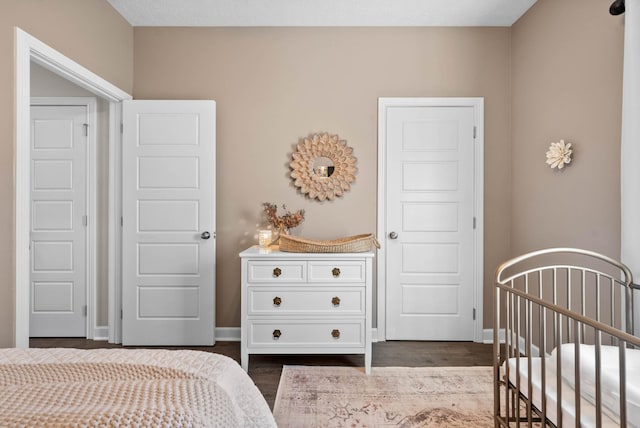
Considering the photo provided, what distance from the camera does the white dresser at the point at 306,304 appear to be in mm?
2529

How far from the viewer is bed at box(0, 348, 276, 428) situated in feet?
2.69

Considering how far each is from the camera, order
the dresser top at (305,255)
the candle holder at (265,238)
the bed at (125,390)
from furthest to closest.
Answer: the candle holder at (265,238) → the dresser top at (305,255) → the bed at (125,390)

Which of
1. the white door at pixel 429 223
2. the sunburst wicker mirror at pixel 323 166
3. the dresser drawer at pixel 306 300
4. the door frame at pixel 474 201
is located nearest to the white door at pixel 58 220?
the dresser drawer at pixel 306 300

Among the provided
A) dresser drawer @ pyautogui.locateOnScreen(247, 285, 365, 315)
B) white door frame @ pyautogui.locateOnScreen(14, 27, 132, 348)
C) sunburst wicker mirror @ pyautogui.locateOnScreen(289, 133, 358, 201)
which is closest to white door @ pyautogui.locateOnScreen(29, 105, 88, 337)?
white door frame @ pyautogui.locateOnScreen(14, 27, 132, 348)

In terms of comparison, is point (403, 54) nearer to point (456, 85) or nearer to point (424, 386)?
point (456, 85)

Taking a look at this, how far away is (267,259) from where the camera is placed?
2535 mm

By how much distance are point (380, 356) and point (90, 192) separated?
2.68 meters

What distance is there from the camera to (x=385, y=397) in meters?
2.24

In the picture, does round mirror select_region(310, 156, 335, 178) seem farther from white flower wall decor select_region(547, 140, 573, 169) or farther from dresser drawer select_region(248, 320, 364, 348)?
white flower wall decor select_region(547, 140, 573, 169)

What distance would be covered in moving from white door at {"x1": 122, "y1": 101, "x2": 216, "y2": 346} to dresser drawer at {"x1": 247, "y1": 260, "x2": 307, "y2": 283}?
2.04 feet

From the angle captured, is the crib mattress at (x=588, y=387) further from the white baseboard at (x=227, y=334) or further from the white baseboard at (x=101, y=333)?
the white baseboard at (x=101, y=333)

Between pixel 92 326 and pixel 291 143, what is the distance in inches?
88.9

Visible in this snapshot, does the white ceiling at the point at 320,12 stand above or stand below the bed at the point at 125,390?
above

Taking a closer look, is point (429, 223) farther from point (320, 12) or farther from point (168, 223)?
point (168, 223)
